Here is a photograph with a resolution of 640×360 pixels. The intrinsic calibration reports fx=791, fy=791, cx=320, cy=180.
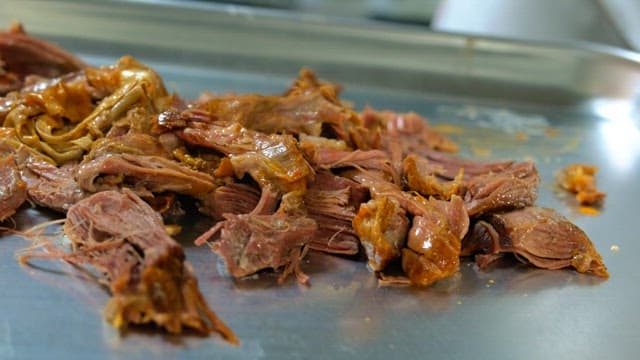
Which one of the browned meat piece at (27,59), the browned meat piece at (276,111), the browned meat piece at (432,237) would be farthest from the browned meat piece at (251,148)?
the browned meat piece at (27,59)

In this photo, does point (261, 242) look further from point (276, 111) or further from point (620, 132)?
point (620, 132)

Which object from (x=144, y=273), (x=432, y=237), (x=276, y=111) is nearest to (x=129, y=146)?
(x=276, y=111)

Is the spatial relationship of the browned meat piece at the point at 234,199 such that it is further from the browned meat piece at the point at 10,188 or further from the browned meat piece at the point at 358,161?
the browned meat piece at the point at 10,188

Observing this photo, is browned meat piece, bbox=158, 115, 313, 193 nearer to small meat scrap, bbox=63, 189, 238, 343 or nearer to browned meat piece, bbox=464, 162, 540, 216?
small meat scrap, bbox=63, 189, 238, 343

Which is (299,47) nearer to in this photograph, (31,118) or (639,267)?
(31,118)

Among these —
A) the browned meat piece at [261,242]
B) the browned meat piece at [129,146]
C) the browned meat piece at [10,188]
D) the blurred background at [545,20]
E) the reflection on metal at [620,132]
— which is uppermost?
the blurred background at [545,20]

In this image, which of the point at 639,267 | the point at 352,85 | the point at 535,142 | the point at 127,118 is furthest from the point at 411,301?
the point at 352,85

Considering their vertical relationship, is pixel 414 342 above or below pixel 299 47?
below
